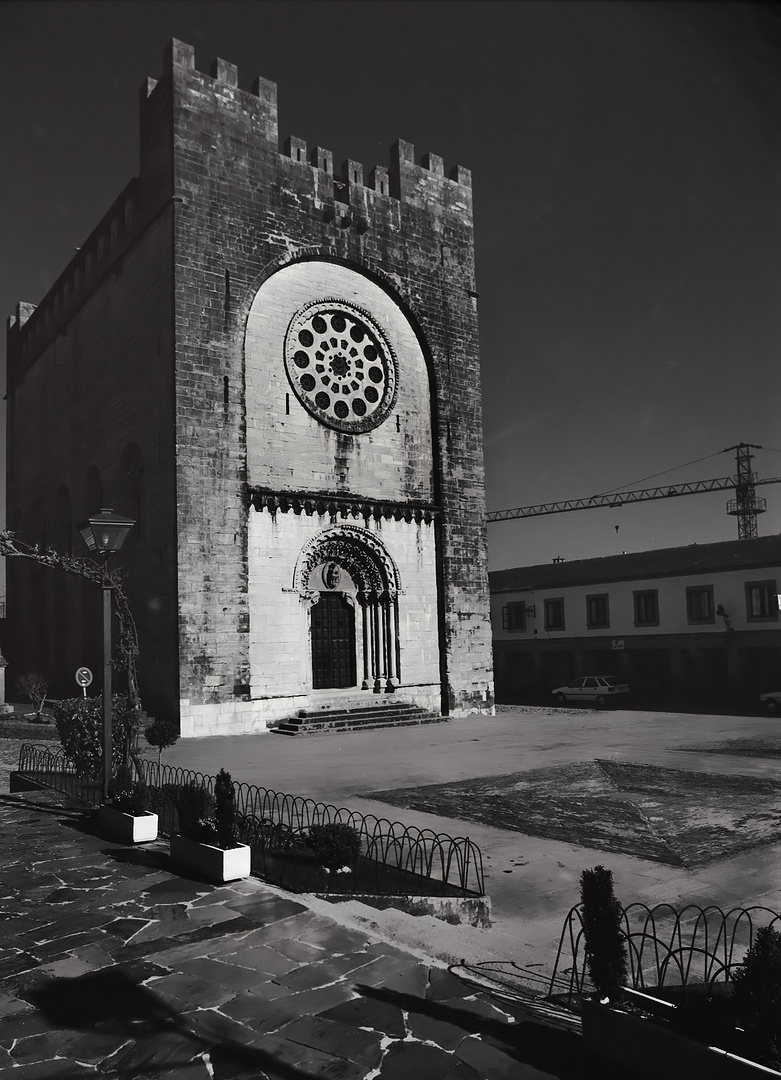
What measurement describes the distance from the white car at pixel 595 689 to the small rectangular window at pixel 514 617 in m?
6.29

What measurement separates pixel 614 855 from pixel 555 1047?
4.40 meters

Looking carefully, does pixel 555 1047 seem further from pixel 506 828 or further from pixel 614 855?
pixel 506 828

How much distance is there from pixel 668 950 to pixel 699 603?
3056 cm

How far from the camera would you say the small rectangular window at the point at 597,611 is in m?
36.8

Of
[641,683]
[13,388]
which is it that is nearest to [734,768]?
[641,683]

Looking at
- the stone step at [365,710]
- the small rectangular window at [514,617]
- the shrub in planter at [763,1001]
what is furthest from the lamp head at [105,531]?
the small rectangular window at [514,617]

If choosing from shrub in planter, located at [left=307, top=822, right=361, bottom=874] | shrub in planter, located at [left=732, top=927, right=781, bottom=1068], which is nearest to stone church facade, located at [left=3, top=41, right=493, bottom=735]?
shrub in planter, located at [left=307, top=822, right=361, bottom=874]

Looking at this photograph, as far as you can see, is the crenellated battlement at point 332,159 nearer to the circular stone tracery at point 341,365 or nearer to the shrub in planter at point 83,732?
the circular stone tracery at point 341,365

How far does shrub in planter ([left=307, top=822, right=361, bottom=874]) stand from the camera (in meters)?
8.09

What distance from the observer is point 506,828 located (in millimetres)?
10125

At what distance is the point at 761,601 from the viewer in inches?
1248

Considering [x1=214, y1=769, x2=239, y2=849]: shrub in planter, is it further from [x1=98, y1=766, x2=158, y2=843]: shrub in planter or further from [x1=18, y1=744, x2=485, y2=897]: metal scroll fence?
[x1=98, y1=766, x2=158, y2=843]: shrub in planter

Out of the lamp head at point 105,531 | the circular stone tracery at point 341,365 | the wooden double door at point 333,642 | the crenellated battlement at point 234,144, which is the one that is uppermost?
the crenellated battlement at point 234,144

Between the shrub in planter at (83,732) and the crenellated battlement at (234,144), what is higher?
the crenellated battlement at (234,144)
